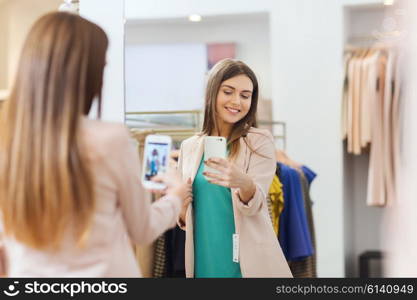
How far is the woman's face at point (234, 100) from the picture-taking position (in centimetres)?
163

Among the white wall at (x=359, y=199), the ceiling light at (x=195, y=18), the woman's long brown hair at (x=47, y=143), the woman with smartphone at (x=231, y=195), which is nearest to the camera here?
the woman's long brown hair at (x=47, y=143)

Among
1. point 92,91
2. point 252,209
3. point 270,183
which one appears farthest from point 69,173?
point 270,183

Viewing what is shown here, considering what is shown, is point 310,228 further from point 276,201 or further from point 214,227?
point 214,227

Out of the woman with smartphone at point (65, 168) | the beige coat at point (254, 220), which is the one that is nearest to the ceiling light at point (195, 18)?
the beige coat at point (254, 220)

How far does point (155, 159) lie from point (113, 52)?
518mm

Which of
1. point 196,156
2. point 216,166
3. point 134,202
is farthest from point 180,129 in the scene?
point 134,202

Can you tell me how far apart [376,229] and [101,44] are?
0.98 m

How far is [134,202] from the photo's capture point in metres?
1.12

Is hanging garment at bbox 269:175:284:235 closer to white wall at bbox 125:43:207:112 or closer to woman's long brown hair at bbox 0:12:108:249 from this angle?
white wall at bbox 125:43:207:112

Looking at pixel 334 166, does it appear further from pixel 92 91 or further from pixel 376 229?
pixel 92 91

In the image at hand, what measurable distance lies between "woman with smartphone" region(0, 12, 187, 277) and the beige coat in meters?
0.50

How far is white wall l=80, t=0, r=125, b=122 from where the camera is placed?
187 cm

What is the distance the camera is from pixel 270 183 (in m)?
1.67

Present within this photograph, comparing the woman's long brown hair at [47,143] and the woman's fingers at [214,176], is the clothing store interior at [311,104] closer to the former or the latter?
the woman's fingers at [214,176]
